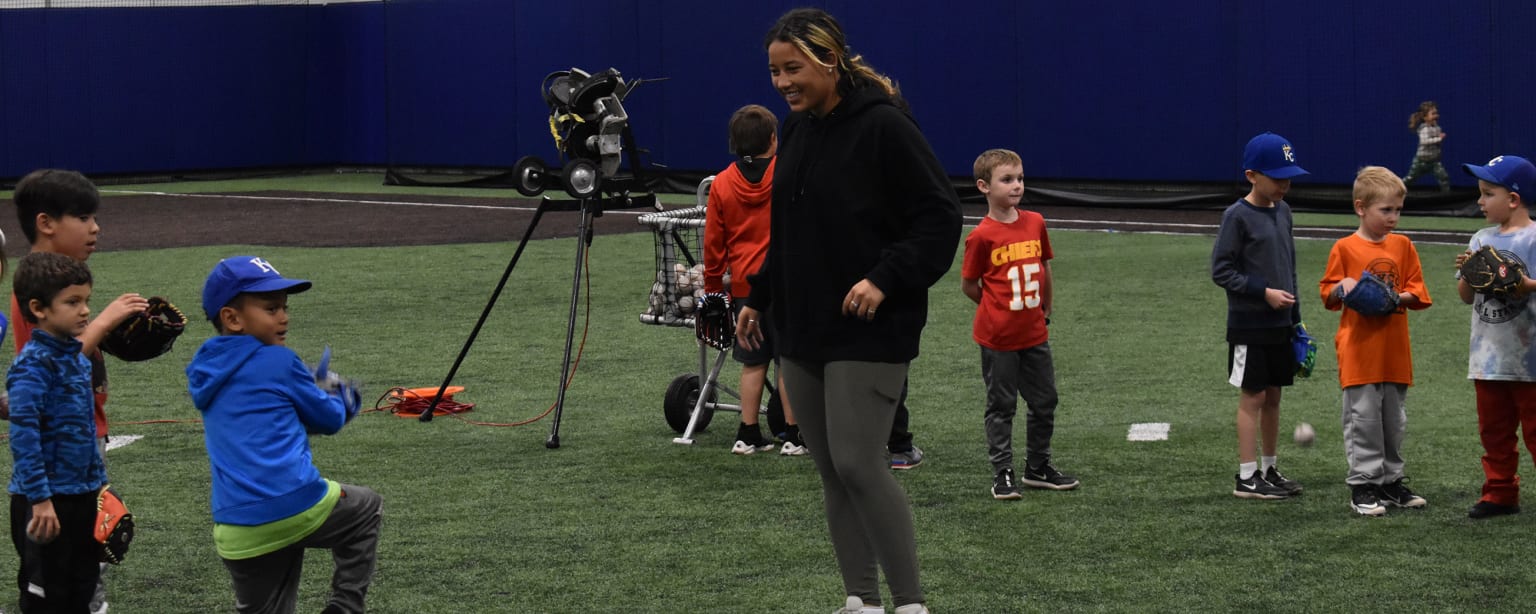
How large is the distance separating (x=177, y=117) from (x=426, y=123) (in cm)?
525

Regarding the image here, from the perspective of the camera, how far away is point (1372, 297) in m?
6.37

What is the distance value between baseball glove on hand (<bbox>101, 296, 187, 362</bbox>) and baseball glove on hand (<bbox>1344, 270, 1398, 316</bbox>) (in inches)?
164

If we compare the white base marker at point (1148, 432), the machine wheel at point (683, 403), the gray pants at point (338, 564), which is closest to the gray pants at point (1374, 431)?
the white base marker at point (1148, 432)

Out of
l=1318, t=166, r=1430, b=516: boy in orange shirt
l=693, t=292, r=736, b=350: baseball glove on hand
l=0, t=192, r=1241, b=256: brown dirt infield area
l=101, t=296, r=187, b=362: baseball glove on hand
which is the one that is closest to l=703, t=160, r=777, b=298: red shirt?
l=693, t=292, r=736, b=350: baseball glove on hand

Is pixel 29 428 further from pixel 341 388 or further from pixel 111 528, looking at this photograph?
pixel 341 388

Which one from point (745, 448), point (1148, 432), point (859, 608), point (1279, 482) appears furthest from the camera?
point (1148, 432)

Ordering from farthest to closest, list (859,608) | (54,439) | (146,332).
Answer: (859,608) < (146,332) < (54,439)

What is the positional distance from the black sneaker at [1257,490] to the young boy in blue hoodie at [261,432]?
3.86m

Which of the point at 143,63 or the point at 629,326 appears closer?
the point at 629,326

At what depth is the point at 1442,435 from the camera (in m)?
8.20

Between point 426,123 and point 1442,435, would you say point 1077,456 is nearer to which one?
point 1442,435

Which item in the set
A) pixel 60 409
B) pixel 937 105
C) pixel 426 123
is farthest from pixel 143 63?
pixel 60 409

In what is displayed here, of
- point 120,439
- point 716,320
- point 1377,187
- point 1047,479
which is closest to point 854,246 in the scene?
point 1377,187

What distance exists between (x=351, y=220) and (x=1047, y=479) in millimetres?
18281
